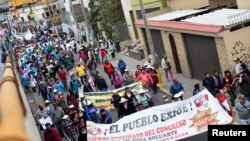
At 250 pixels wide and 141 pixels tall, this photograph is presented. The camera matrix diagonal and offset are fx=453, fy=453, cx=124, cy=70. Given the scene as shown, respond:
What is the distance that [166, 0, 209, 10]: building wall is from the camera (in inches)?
980

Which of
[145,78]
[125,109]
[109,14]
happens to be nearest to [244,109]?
[125,109]

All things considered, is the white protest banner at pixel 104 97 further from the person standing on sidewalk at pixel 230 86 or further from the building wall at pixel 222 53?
the person standing on sidewalk at pixel 230 86

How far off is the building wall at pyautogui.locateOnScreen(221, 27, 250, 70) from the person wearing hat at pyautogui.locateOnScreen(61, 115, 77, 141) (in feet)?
20.8

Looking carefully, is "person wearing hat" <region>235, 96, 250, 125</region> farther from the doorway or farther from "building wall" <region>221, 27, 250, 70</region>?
the doorway

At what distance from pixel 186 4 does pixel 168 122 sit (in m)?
17.3

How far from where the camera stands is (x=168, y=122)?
10523 millimetres

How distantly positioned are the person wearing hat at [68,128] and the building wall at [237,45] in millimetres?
6354

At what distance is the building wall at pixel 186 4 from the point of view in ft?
81.7

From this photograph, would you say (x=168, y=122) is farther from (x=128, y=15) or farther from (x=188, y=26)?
(x=128, y=15)

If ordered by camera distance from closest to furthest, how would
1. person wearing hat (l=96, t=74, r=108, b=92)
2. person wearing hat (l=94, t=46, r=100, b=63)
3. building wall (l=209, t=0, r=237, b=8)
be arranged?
1. person wearing hat (l=96, t=74, r=108, b=92)
2. building wall (l=209, t=0, r=237, b=8)
3. person wearing hat (l=94, t=46, r=100, b=63)

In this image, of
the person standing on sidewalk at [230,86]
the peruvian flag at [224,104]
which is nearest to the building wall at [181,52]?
the person standing on sidewalk at [230,86]

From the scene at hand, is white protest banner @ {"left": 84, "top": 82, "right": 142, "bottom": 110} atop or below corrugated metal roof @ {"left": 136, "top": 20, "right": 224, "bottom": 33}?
below

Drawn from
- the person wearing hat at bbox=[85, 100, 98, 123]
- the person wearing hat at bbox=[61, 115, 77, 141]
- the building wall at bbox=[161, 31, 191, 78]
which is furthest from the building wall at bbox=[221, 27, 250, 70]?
the person wearing hat at bbox=[61, 115, 77, 141]

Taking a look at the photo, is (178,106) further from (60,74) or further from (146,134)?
(60,74)
